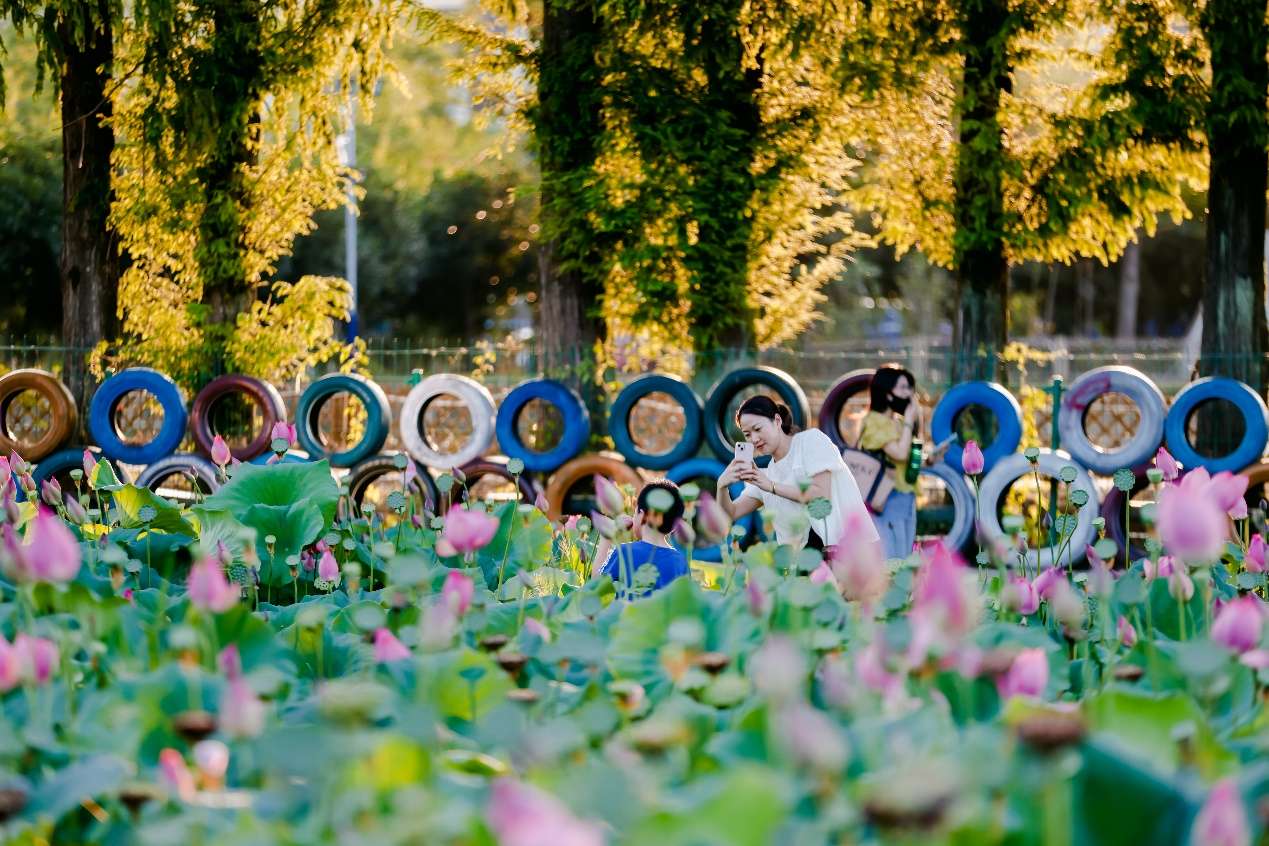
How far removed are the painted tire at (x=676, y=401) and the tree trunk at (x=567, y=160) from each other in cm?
114

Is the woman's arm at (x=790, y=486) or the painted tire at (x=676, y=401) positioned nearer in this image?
the woman's arm at (x=790, y=486)

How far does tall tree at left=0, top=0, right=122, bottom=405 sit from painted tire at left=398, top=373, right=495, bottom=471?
8.99 feet

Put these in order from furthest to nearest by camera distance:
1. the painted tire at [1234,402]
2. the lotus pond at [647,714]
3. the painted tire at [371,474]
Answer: the painted tire at [371,474], the painted tire at [1234,402], the lotus pond at [647,714]

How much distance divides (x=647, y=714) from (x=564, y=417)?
25.4 ft

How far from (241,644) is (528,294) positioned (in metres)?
29.9

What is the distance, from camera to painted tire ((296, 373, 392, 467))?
380 inches

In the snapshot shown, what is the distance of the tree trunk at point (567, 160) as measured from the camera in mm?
10758

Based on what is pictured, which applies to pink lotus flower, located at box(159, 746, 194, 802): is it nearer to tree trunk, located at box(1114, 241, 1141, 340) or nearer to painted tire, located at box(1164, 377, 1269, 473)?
painted tire, located at box(1164, 377, 1269, 473)

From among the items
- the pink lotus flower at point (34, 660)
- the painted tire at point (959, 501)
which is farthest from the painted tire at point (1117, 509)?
the pink lotus flower at point (34, 660)

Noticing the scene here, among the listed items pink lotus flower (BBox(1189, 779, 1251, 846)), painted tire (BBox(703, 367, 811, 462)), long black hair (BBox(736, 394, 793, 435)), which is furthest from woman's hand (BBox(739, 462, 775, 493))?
painted tire (BBox(703, 367, 811, 462))

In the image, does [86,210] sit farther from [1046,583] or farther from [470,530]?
[470,530]

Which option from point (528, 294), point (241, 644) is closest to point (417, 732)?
point (241, 644)

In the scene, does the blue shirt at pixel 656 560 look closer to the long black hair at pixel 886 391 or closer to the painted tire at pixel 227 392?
the long black hair at pixel 886 391

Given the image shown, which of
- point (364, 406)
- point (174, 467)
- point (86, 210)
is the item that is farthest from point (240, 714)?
point (86, 210)
